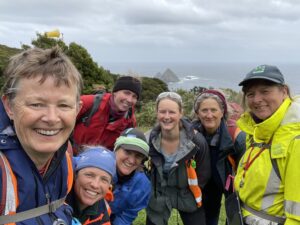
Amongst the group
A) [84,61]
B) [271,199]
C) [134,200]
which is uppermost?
[84,61]

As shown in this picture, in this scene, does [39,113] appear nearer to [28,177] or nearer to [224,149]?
[28,177]

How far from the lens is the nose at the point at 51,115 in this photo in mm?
2041

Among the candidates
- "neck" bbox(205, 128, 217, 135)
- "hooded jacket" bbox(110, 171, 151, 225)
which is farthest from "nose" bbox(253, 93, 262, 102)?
"hooded jacket" bbox(110, 171, 151, 225)

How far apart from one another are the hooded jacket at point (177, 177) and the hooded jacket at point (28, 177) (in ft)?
8.14

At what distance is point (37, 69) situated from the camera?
2.05m

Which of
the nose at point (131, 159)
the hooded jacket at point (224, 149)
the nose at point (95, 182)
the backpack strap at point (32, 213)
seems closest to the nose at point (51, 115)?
the backpack strap at point (32, 213)

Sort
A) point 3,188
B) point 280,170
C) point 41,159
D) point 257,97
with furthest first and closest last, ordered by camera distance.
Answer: point 257,97, point 280,170, point 41,159, point 3,188

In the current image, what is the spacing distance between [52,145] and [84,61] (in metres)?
17.8

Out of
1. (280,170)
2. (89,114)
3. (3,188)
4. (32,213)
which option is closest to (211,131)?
(89,114)

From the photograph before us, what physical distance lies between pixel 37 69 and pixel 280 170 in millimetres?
2185

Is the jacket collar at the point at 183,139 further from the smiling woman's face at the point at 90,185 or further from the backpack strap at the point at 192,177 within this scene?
the smiling woman's face at the point at 90,185

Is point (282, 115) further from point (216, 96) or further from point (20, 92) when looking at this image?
point (20, 92)

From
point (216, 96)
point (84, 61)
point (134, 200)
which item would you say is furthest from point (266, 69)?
point (84, 61)

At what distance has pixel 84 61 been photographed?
19.4 m
